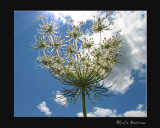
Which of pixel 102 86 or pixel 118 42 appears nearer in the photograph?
pixel 102 86

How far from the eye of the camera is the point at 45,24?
9734 millimetres

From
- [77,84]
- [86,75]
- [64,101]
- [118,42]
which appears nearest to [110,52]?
[118,42]

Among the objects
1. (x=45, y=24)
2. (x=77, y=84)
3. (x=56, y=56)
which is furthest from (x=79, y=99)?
(x=45, y=24)

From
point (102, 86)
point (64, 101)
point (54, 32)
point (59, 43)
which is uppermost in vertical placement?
point (54, 32)

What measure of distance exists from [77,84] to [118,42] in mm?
3799

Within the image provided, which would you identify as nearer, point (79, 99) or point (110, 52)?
point (79, 99)

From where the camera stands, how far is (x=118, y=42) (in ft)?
32.8

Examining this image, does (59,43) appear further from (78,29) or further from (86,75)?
(86,75)

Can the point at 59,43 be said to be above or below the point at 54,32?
below

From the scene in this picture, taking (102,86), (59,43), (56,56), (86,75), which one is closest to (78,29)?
(59,43)

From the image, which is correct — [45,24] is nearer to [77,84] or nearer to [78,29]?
[78,29]

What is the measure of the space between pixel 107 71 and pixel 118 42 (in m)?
2.10

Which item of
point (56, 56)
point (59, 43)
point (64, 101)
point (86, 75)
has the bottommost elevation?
point (64, 101)

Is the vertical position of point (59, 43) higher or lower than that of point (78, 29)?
lower
